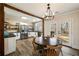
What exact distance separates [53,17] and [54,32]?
57cm

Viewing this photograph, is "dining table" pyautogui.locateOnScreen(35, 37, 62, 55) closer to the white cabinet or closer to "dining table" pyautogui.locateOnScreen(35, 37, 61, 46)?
"dining table" pyautogui.locateOnScreen(35, 37, 61, 46)

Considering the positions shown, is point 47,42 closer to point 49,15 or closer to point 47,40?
point 47,40

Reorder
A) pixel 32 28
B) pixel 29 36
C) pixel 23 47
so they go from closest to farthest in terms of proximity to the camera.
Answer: pixel 32 28
pixel 29 36
pixel 23 47

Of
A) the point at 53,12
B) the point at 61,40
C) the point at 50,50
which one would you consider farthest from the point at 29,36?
the point at 53,12

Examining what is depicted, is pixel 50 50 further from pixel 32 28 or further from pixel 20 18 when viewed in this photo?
pixel 20 18

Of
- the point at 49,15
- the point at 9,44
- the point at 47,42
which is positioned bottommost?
the point at 9,44

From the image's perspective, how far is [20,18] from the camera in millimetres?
2686

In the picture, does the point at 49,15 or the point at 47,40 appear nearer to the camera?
the point at 49,15

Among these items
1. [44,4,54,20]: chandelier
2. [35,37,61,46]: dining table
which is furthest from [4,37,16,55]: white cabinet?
[44,4,54,20]: chandelier

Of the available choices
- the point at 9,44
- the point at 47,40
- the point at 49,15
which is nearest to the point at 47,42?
the point at 47,40

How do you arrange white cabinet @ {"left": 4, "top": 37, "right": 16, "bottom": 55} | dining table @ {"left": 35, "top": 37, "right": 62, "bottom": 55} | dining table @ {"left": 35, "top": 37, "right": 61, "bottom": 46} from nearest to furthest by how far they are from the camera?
dining table @ {"left": 35, "top": 37, "right": 62, "bottom": 55}, dining table @ {"left": 35, "top": 37, "right": 61, "bottom": 46}, white cabinet @ {"left": 4, "top": 37, "right": 16, "bottom": 55}

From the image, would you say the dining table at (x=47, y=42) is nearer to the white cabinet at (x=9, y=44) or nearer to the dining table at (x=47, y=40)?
the dining table at (x=47, y=40)

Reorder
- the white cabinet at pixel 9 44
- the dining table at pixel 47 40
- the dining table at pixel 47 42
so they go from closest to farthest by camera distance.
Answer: the dining table at pixel 47 42, the dining table at pixel 47 40, the white cabinet at pixel 9 44

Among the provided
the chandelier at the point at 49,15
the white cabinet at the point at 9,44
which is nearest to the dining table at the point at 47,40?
the chandelier at the point at 49,15
